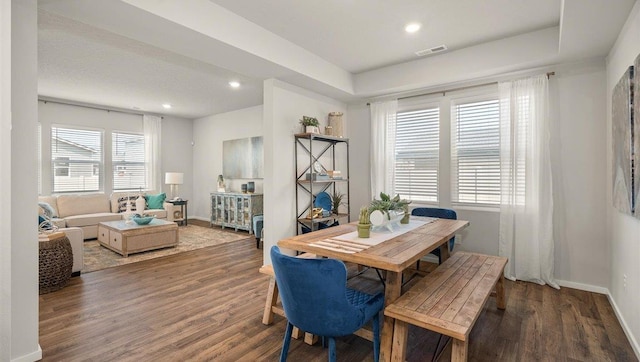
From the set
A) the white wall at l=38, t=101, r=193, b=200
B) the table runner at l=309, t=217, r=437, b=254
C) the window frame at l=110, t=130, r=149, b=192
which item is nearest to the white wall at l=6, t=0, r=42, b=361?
the table runner at l=309, t=217, r=437, b=254

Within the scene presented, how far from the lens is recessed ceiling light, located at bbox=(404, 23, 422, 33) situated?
10.1 feet

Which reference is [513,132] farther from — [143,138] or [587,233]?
[143,138]

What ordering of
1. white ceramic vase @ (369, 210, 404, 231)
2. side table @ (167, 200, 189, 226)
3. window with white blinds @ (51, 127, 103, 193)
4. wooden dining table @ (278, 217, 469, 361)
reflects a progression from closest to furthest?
wooden dining table @ (278, 217, 469, 361) → white ceramic vase @ (369, 210, 404, 231) → window with white blinds @ (51, 127, 103, 193) → side table @ (167, 200, 189, 226)

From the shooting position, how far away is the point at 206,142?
26.1ft

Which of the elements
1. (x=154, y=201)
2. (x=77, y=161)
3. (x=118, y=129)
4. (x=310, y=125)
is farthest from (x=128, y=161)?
(x=310, y=125)

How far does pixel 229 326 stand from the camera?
2535mm

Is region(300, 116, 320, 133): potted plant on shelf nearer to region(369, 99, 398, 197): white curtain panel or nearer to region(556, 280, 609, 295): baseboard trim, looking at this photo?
region(369, 99, 398, 197): white curtain panel

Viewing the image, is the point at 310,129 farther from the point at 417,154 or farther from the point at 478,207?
the point at 478,207

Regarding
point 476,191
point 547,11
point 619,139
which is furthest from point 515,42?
point 476,191

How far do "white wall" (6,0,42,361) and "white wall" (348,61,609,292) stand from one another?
15.5 feet

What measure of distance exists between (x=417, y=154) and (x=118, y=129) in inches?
258

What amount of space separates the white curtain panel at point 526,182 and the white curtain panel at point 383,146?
1.41 m

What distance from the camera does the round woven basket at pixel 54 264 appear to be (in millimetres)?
3219

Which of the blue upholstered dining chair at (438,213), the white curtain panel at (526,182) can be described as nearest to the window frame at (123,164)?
the blue upholstered dining chair at (438,213)
